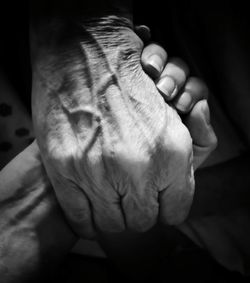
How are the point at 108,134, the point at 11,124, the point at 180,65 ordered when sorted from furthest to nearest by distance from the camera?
the point at 11,124
the point at 180,65
the point at 108,134

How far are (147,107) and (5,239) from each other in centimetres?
38

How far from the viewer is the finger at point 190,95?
0.62 m

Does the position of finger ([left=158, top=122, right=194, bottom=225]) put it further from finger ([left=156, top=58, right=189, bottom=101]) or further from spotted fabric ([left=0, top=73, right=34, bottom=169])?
spotted fabric ([left=0, top=73, right=34, bottom=169])

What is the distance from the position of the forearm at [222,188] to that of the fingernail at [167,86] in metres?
0.31

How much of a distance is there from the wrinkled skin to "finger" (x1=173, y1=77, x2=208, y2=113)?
0.02 meters

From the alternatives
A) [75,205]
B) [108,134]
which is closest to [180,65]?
[108,134]

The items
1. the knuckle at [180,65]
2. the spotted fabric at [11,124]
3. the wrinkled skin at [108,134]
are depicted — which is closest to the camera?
the wrinkled skin at [108,134]

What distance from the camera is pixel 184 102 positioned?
62 centimetres

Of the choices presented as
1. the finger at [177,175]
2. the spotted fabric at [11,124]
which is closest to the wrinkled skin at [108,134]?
the finger at [177,175]

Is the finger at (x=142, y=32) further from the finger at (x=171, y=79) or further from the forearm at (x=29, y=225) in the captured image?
the forearm at (x=29, y=225)

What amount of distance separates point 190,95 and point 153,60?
0.30 ft

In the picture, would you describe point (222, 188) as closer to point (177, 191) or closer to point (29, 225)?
point (177, 191)

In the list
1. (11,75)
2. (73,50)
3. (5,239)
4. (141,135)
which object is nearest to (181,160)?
(141,135)

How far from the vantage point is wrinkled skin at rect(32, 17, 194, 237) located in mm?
540
